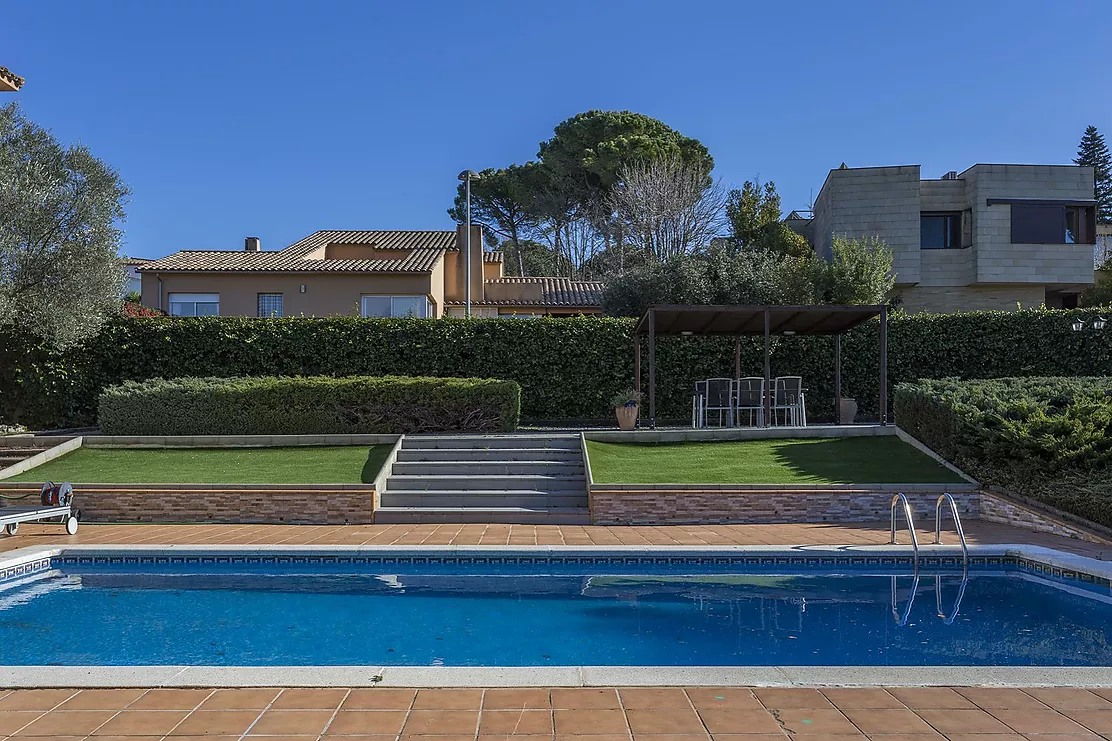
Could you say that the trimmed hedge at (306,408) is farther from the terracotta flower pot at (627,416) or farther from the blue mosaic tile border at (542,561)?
the blue mosaic tile border at (542,561)

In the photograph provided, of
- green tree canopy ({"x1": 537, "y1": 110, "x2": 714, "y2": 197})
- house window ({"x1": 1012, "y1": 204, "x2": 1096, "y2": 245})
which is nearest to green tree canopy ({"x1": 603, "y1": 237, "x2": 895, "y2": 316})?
house window ({"x1": 1012, "y1": 204, "x2": 1096, "y2": 245})

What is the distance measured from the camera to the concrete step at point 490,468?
13.1 metres

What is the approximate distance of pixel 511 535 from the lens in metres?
10.2

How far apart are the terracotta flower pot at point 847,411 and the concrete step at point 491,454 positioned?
22.8ft

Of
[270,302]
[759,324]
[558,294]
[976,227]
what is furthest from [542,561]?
[976,227]

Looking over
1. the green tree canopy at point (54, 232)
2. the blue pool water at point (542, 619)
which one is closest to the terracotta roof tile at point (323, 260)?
the green tree canopy at point (54, 232)

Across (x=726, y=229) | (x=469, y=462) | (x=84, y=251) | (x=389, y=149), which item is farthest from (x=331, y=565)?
(x=726, y=229)

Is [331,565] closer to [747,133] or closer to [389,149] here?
[389,149]

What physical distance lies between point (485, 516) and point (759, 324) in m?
8.38

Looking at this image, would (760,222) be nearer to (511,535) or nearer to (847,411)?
(847,411)

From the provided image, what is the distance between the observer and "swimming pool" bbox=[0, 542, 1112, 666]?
6191 millimetres

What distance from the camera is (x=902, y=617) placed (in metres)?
7.18

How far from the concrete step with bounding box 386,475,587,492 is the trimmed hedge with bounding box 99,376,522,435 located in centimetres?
263

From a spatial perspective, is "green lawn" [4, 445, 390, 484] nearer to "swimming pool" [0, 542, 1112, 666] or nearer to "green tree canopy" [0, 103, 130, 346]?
"swimming pool" [0, 542, 1112, 666]
